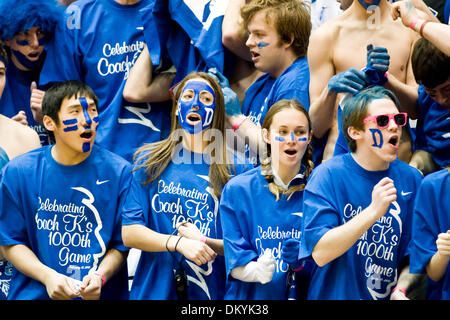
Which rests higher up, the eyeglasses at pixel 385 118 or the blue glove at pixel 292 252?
the eyeglasses at pixel 385 118

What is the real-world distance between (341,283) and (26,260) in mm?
1609

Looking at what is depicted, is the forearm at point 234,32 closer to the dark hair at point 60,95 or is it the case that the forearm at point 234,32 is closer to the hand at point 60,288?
the dark hair at point 60,95

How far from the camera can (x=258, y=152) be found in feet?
16.0

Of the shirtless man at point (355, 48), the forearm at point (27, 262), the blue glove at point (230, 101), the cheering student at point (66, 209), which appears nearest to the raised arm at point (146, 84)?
the blue glove at point (230, 101)

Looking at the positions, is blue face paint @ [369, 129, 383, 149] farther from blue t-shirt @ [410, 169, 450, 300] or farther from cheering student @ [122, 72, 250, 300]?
cheering student @ [122, 72, 250, 300]

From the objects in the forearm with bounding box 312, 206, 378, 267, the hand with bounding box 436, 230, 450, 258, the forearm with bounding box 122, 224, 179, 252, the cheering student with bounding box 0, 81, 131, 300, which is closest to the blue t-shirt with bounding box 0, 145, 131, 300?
the cheering student with bounding box 0, 81, 131, 300

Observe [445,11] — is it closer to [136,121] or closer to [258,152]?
[258,152]

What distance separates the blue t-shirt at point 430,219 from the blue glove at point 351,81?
0.60m

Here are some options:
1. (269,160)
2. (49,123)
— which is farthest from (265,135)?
(49,123)

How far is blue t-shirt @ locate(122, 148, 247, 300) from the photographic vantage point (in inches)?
180

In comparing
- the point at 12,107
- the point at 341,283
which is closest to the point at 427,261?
the point at 341,283

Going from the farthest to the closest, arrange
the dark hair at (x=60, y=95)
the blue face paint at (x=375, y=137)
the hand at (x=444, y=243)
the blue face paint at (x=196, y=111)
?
1. the dark hair at (x=60, y=95)
2. the blue face paint at (x=196, y=111)
3. the blue face paint at (x=375, y=137)
4. the hand at (x=444, y=243)

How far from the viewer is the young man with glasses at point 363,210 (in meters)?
4.05

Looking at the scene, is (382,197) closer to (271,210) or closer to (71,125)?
(271,210)
